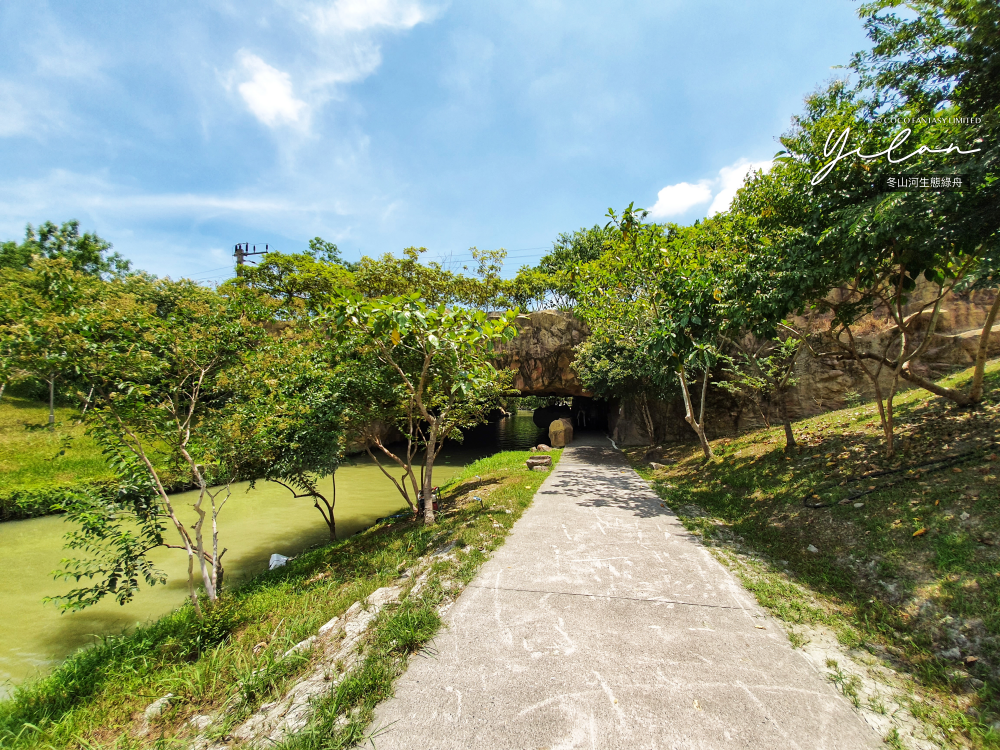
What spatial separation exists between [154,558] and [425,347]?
7.64m

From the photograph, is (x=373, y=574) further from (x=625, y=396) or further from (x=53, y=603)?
(x=625, y=396)

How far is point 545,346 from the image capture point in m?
21.4

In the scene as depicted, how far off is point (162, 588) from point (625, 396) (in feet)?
46.5

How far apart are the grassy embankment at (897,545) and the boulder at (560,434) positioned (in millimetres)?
11177

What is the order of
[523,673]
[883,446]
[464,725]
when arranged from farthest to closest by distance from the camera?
[883,446]
[523,673]
[464,725]

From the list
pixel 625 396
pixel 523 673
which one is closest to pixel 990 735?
pixel 523 673

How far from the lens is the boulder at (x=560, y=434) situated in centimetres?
1942

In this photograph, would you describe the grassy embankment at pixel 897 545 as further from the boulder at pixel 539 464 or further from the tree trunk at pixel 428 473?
the boulder at pixel 539 464

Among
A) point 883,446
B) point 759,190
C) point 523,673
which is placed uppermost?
point 759,190

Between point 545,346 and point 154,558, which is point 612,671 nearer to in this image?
point 154,558

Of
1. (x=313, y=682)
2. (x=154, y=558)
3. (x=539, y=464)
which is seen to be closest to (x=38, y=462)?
(x=154, y=558)

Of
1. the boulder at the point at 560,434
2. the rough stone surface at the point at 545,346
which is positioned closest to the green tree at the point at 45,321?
the boulder at the point at 560,434

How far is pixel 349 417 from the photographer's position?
707 cm

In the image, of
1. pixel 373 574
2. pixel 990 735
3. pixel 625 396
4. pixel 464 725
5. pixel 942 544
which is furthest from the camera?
pixel 625 396
